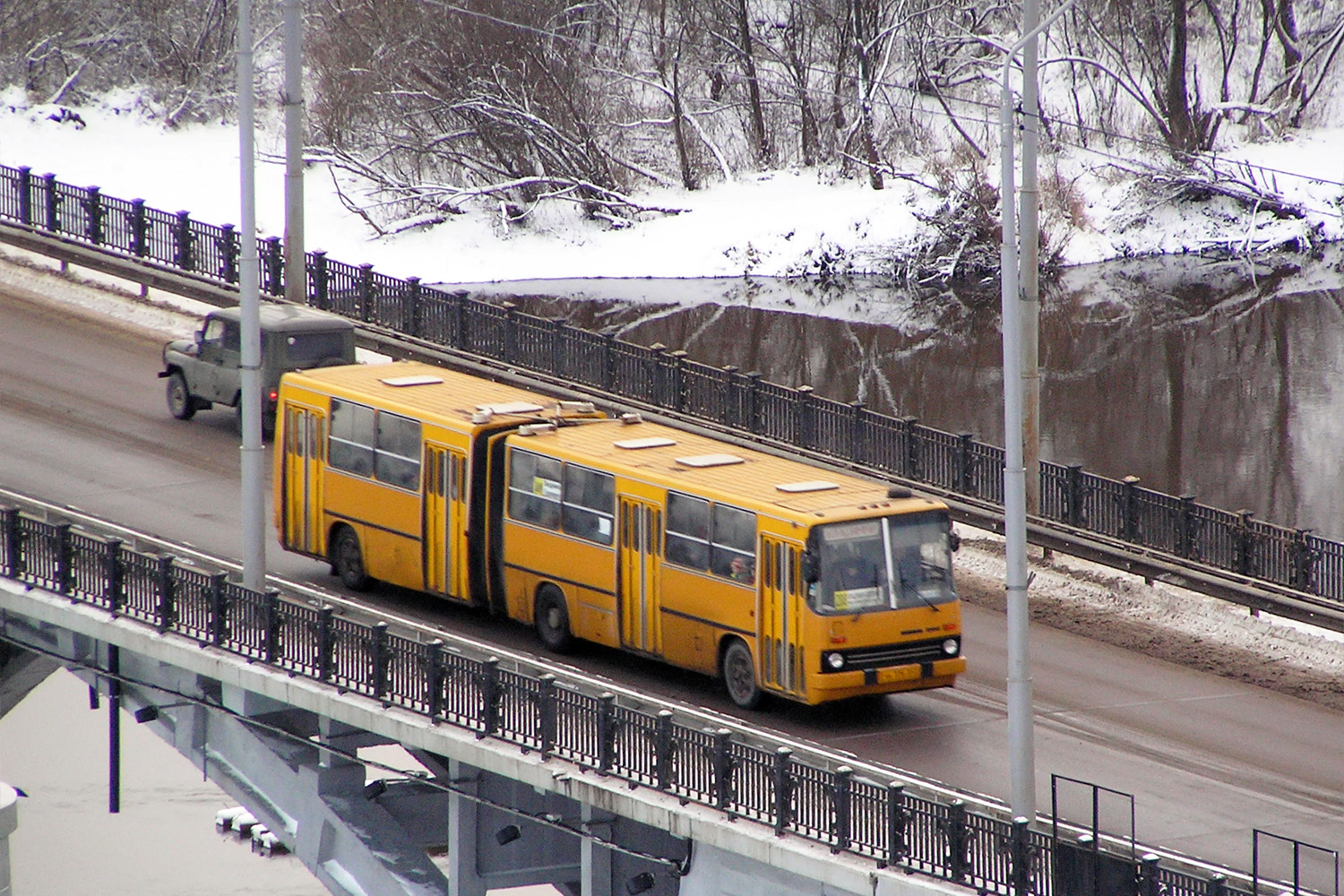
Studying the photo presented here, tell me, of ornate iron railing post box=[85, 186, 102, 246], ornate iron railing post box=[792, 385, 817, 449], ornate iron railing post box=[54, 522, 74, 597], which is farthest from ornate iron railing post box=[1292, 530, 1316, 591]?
ornate iron railing post box=[85, 186, 102, 246]

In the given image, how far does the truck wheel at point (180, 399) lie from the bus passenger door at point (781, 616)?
14.9 metres

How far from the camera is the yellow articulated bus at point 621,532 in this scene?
2141 centimetres

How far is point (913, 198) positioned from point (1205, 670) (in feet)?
140

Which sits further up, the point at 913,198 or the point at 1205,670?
the point at 913,198

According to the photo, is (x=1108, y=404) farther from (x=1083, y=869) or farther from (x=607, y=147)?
(x=1083, y=869)

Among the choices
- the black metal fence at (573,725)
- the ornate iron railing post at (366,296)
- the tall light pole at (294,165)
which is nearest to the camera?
the black metal fence at (573,725)

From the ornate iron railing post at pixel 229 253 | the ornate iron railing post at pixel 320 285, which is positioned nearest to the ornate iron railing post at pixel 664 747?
the ornate iron railing post at pixel 320 285

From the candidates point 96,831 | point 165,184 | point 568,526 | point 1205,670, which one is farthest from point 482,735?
point 165,184

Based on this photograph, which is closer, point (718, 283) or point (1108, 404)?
point (1108, 404)

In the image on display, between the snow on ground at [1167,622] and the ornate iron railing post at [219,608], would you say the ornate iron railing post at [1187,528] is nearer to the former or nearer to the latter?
the snow on ground at [1167,622]

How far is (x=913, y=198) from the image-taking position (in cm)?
6675

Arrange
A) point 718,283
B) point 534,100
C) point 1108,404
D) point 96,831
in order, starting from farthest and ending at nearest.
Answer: point 534,100 < point 718,283 < point 1108,404 < point 96,831

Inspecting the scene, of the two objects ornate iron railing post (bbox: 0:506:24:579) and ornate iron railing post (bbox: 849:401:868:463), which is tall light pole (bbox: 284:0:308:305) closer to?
ornate iron railing post (bbox: 849:401:868:463)

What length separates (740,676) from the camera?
2227 cm
